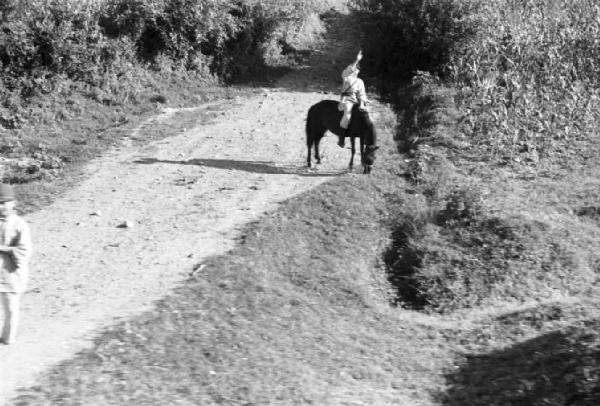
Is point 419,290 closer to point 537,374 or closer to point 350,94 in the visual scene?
point 537,374

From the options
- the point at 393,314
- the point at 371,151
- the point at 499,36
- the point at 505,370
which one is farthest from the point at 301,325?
the point at 499,36

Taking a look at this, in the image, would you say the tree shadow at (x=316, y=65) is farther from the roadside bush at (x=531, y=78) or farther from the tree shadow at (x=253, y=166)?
the tree shadow at (x=253, y=166)

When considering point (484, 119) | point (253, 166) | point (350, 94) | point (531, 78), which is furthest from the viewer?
point (531, 78)

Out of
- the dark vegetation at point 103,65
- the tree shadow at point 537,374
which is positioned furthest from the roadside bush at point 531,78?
the tree shadow at point 537,374

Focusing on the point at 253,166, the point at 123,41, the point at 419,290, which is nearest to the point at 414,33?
the point at 123,41

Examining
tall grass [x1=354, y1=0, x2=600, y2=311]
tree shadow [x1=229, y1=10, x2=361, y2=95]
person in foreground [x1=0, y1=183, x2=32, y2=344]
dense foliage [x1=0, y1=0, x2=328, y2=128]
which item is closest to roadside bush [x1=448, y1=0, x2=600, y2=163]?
tall grass [x1=354, y1=0, x2=600, y2=311]

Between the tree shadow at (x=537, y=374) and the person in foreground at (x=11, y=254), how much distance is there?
4.37 m

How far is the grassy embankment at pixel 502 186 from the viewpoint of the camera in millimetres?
8094

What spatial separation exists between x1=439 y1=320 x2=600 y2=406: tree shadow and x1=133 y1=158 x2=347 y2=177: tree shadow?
6.32 m

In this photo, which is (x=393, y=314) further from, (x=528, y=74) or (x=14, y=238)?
(x=528, y=74)

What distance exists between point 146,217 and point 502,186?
268 inches

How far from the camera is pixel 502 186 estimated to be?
14086 mm

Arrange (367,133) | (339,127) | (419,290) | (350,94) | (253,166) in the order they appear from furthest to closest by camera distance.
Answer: (253,166), (339,127), (350,94), (367,133), (419,290)

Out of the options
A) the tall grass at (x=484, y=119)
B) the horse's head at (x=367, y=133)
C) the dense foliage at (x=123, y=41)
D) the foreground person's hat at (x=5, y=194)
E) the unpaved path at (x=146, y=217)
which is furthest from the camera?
the dense foliage at (x=123, y=41)
